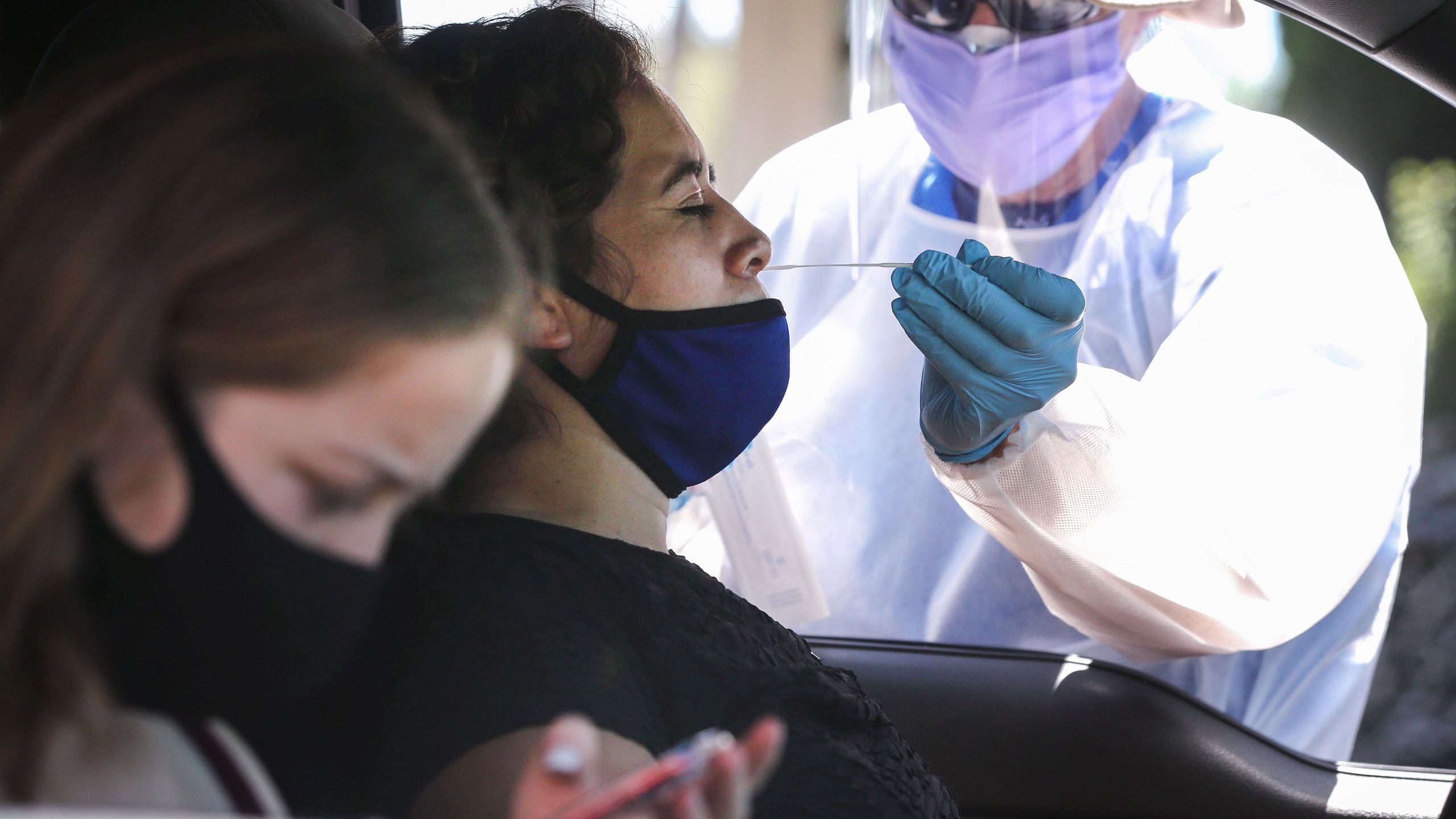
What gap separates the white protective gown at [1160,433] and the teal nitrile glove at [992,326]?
6.1 inches

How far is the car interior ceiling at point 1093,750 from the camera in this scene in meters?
1.68

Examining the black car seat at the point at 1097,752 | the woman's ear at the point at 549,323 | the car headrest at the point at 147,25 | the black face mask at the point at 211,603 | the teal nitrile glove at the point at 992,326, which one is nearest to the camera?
the black face mask at the point at 211,603

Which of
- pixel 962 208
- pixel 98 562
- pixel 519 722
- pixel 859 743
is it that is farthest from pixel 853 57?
pixel 98 562

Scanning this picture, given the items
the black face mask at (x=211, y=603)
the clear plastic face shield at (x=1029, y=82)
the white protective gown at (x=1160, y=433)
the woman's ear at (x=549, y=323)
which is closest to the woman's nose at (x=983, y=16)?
the clear plastic face shield at (x=1029, y=82)

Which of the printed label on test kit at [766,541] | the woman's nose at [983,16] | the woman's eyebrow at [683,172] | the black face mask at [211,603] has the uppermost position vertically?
the black face mask at [211,603]

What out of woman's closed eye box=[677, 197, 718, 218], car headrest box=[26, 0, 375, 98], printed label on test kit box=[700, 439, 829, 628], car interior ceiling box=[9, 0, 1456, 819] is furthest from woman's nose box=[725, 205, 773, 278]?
printed label on test kit box=[700, 439, 829, 628]

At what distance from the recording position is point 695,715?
3.50 feet

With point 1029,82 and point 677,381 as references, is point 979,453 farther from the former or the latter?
point 1029,82

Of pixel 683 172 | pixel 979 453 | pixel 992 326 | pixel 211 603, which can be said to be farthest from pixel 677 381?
pixel 211 603

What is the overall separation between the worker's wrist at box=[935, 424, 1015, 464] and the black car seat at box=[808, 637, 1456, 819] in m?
0.32

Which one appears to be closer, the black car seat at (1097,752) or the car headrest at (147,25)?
the car headrest at (147,25)

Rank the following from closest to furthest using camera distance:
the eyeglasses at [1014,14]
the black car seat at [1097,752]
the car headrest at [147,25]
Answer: the car headrest at [147,25] < the black car seat at [1097,752] < the eyeglasses at [1014,14]

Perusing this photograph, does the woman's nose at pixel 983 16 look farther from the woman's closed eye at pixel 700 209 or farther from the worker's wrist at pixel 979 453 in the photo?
the woman's closed eye at pixel 700 209

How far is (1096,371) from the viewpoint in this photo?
179cm
